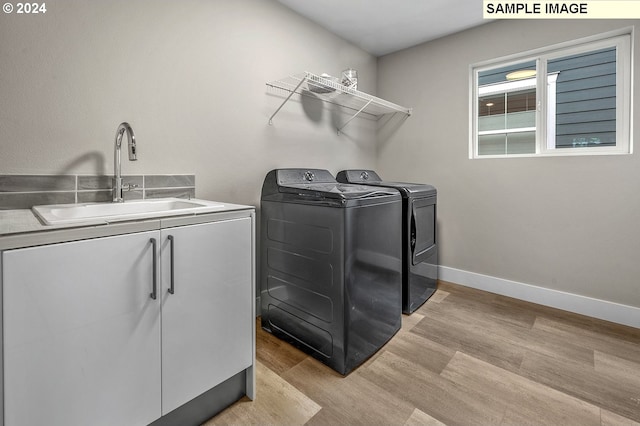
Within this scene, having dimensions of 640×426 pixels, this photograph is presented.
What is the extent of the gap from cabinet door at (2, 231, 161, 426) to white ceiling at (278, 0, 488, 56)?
7.41 ft

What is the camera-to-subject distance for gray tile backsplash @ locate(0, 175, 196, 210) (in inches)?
51.1

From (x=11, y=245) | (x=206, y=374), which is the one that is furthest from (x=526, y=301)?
(x=11, y=245)

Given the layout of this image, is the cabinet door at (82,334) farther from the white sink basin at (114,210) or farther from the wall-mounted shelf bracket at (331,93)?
the wall-mounted shelf bracket at (331,93)

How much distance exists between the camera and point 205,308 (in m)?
1.25

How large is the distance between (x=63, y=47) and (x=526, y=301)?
3.51m

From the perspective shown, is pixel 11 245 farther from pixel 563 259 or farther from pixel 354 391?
pixel 563 259

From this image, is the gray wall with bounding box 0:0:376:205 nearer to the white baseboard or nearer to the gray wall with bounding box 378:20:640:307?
the gray wall with bounding box 378:20:640:307

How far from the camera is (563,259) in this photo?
244 centimetres

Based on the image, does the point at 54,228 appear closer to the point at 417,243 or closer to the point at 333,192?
the point at 333,192

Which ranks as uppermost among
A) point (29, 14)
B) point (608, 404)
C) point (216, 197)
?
point (29, 14)

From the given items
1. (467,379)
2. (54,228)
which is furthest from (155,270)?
(467,379)

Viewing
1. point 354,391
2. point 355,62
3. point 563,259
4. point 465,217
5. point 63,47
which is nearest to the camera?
point 63,47

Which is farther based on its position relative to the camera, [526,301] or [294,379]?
[526,301]

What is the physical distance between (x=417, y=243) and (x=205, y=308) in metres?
1.65
